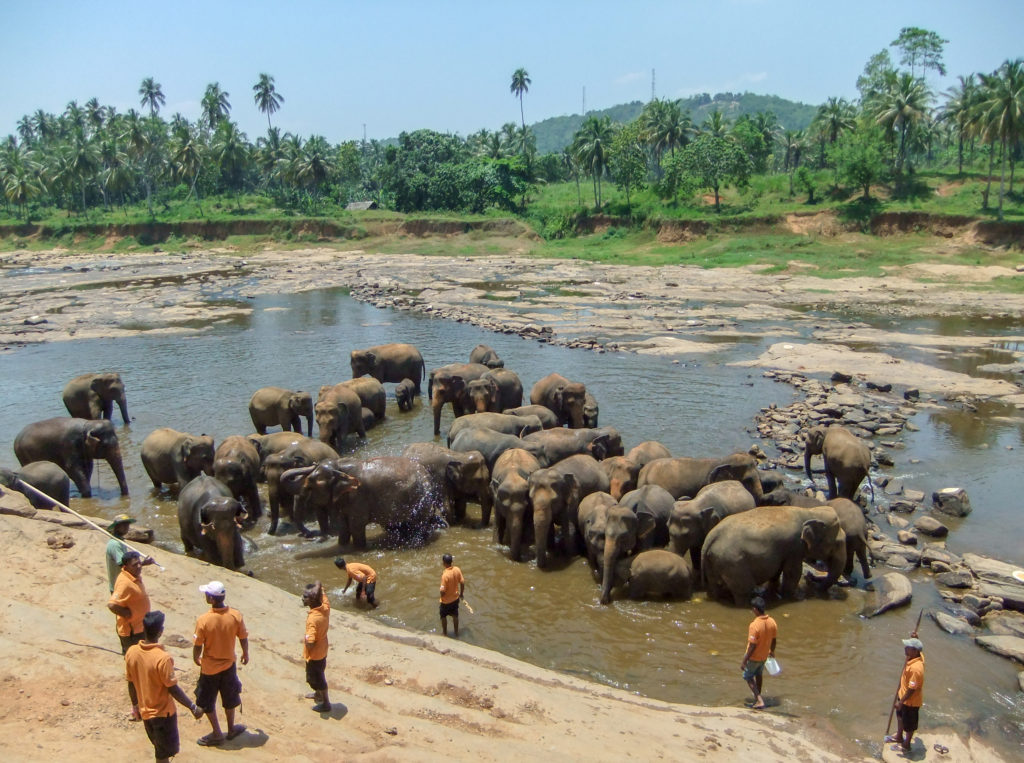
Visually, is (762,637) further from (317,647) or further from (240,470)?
(240,470)

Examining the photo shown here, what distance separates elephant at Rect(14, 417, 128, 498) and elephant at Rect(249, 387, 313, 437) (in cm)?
352

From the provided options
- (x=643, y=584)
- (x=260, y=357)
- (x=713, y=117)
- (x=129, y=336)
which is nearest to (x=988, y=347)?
(x=643, y=584)

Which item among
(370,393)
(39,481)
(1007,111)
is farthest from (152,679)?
(1007,111)

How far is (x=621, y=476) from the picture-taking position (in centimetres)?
1409

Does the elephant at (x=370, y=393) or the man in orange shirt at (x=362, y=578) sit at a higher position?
the elephant at (x=370, y=393)

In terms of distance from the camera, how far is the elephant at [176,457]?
589 inches

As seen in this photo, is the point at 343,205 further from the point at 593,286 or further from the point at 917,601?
the point at 917,601

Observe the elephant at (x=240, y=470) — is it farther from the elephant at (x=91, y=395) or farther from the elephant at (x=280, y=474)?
the elephant at (x=91, y=395)

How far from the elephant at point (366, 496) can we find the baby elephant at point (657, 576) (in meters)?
3.86

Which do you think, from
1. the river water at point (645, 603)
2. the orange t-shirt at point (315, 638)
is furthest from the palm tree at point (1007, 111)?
the orange t-shirt at point (315, 638)

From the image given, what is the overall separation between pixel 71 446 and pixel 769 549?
42.7 feet

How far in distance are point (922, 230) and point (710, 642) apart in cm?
5192

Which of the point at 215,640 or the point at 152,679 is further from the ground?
the point at 152,679

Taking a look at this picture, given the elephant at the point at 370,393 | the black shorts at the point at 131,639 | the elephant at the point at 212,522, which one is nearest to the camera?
the black shorts at the point at 131,639
